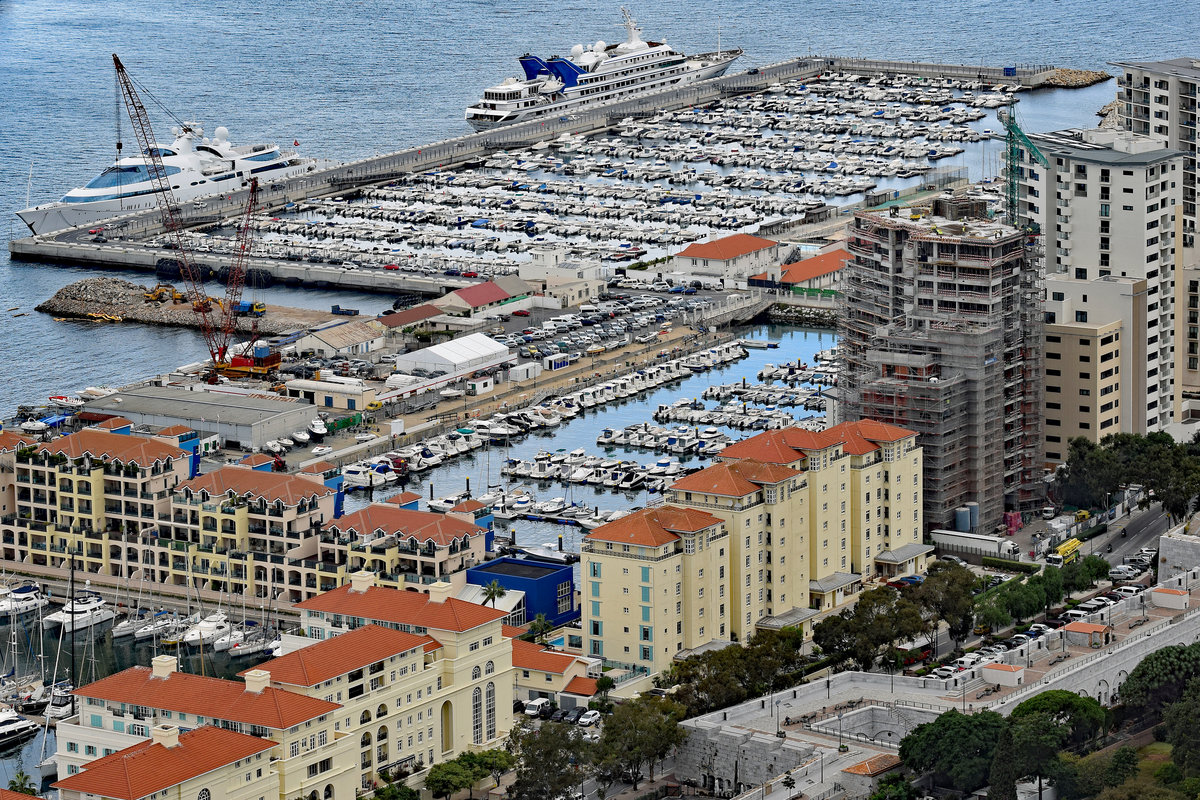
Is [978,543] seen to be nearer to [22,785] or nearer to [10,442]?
[10,442]

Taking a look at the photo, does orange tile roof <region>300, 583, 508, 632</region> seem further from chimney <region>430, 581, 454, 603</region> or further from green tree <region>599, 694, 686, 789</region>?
green tree <region>599, 694, 686, 789</region>

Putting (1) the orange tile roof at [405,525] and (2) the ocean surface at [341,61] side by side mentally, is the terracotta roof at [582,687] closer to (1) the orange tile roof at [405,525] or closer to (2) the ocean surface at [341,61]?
(1) the orange tile roof at [405,525]

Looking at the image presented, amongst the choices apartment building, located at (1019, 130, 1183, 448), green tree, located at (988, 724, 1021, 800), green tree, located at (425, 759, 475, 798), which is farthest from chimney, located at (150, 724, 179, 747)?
apartment building, located at (1019, 130, 1183, 448)

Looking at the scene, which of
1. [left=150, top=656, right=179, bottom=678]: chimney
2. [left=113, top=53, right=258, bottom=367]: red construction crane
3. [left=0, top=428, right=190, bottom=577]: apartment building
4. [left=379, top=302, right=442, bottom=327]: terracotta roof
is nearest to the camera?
[left=150, top=656, right=179, bottom=678]: chimney

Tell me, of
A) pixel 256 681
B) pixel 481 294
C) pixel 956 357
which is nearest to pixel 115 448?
pixel 256 681

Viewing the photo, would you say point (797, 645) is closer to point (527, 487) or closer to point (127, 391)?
point (527, 487)

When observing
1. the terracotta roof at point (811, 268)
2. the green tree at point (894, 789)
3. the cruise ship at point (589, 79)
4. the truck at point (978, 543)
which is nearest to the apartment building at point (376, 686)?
the green tree at point (894, 789)

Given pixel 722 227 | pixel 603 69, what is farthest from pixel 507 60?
pixel 722 227
